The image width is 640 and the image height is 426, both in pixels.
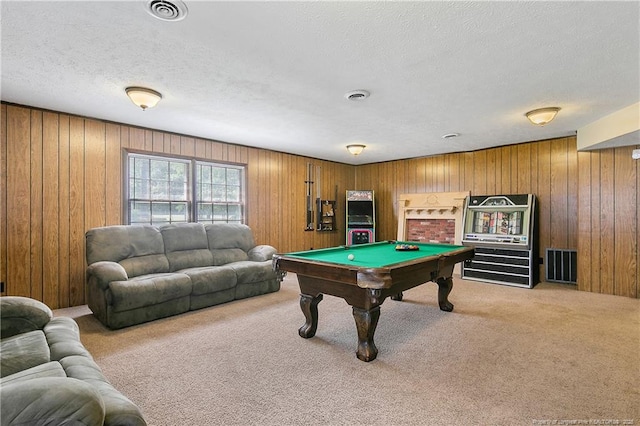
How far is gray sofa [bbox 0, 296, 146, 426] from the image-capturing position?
0.96 metres

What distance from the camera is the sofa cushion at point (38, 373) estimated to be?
1.40 m

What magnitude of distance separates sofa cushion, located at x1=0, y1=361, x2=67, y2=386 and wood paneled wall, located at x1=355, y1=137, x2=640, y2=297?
6.10m

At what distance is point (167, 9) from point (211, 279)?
A: 2.94 m

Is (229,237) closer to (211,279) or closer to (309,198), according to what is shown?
(211,279)

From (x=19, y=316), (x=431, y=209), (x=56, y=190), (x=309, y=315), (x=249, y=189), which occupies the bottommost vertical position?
(x=309, y=315)

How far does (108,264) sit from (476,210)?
5726mm

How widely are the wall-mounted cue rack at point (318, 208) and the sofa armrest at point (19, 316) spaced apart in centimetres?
497

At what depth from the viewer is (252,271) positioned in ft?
14.4

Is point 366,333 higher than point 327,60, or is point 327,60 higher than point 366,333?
point 327,60

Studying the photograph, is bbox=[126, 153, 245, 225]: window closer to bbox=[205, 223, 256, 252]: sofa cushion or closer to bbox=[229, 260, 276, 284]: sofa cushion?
bbox=[205, 223, 256, 252]: sofa cushion

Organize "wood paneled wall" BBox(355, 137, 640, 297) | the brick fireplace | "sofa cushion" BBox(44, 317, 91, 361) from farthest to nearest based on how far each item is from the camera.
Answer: the brick fireplace
"wood paneled wall" BBox(355, 137, 640, 297)
"sofa cushion" BBox(44, 317, 91, 361)

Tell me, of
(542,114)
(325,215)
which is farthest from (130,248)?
(542,114)

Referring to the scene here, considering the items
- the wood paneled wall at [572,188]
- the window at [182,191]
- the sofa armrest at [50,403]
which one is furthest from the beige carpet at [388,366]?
the window at [182,191]

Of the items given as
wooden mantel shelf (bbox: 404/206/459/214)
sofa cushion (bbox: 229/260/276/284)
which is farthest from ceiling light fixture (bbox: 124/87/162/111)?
wooden mantel shelf (bbox: 404/206/459/214)
